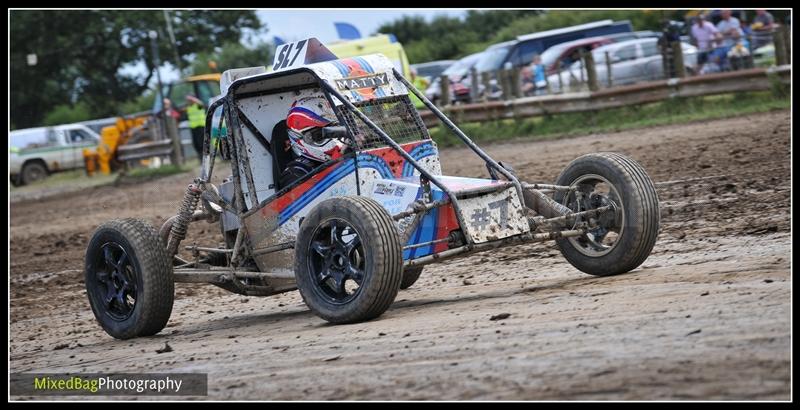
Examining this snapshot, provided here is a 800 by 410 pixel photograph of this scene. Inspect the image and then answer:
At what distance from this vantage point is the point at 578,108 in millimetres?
21062

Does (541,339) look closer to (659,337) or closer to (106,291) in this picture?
(659,337)

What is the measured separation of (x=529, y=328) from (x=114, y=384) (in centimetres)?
207

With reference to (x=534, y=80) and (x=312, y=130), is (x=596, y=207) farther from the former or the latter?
(x=534, y=80)

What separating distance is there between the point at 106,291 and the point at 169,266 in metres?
0.66

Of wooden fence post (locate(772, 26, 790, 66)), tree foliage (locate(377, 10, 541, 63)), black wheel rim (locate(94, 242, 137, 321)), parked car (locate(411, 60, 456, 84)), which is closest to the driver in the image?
black wheel rim (locate(94, 242, 137, 321))

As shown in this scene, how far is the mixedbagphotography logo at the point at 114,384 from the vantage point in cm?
571

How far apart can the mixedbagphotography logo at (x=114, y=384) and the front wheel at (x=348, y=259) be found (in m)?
1.16

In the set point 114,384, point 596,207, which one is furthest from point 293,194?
point 114,384

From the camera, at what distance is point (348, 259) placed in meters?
7.01

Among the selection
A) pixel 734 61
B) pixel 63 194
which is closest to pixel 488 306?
pixel 734 61

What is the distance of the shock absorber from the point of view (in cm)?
836

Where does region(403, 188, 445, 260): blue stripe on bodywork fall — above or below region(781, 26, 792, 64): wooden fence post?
below

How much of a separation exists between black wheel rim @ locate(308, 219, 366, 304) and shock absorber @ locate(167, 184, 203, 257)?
4.98 ft

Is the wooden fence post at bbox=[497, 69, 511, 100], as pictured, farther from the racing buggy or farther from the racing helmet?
the racing helmet
